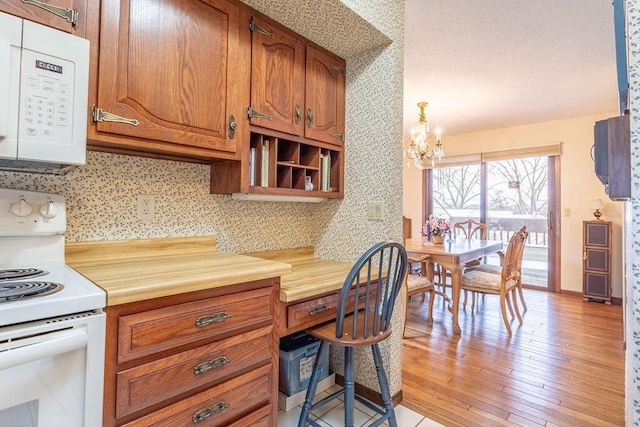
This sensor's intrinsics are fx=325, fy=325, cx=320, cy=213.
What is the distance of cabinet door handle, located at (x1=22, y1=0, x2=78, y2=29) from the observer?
0.99m

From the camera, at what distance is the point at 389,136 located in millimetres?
1861

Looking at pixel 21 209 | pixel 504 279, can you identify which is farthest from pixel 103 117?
pixel 504 279

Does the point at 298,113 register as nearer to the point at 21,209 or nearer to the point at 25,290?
the point at 21,209

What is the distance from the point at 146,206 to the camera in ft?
5.08

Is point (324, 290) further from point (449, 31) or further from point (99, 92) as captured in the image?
point (449, 31)

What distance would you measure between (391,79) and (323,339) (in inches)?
57.0

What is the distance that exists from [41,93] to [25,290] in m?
0.57

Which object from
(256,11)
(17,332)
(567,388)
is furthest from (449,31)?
(17,332)

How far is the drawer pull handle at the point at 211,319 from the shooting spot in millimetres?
1076

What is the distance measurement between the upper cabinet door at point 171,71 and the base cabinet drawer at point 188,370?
0.81 meters

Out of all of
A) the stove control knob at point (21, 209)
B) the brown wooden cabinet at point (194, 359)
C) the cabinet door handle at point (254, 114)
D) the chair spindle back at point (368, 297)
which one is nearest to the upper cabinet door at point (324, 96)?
the cabinet door handle at point (254, 114)

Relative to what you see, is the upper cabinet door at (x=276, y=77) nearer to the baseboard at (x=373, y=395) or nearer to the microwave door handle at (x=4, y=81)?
the microwave door handle at (x=4, y=81)

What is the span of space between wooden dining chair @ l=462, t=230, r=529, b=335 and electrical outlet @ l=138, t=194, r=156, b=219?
2.79 metres

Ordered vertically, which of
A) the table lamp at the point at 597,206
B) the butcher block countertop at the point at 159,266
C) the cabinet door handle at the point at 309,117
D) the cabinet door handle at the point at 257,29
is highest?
the cabinet door handle at the point at 257,29
